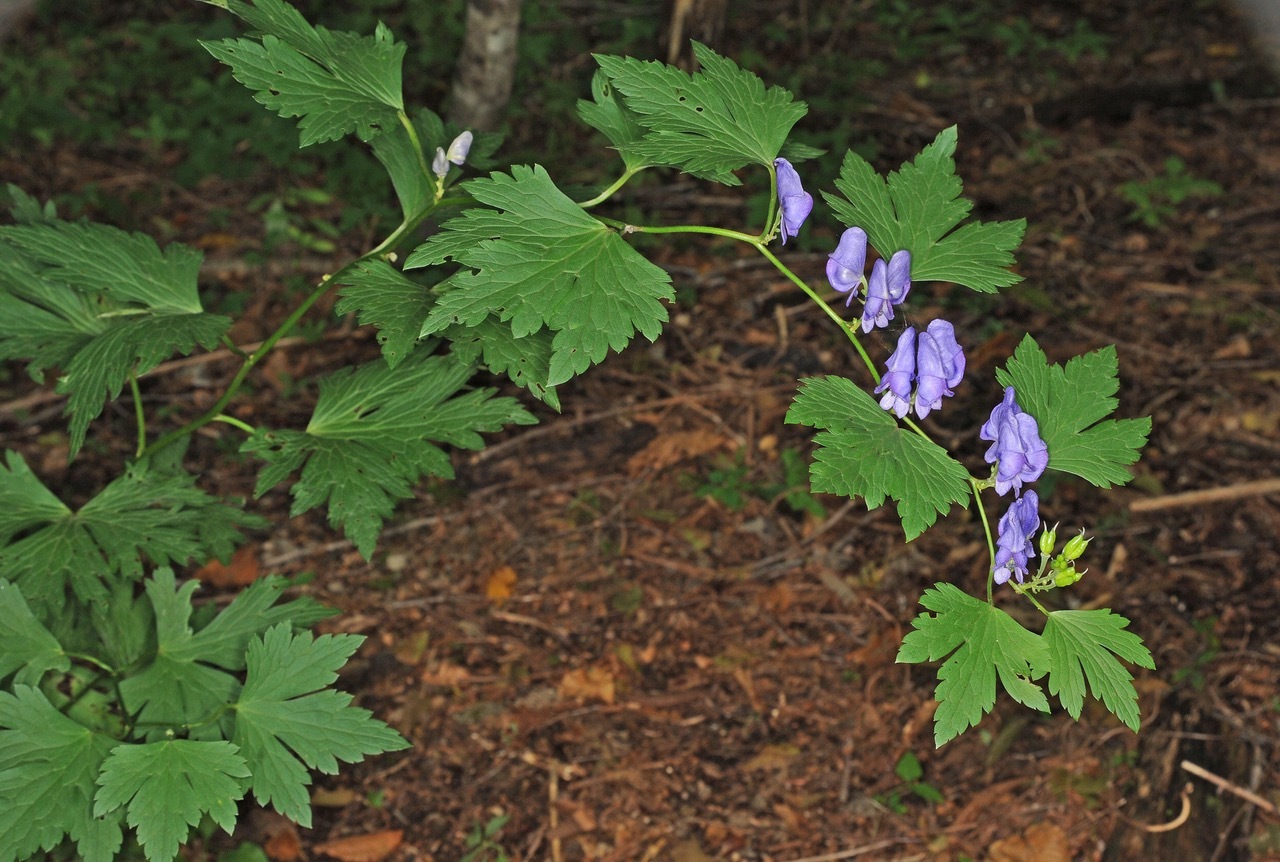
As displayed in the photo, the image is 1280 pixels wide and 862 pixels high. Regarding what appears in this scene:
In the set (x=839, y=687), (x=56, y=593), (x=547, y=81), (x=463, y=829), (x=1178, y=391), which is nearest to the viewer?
(x=56, y=593)

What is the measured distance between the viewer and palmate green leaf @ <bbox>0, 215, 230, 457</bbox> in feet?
7.43

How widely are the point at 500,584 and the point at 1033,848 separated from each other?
5.26 ft

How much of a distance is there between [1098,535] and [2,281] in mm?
3044

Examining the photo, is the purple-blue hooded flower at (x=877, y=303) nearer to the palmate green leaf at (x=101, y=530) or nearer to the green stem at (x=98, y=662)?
the palmate green leaf at (x=101, y=530)

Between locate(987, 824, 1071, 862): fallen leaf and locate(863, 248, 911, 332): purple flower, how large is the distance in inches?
Answer: 61.7

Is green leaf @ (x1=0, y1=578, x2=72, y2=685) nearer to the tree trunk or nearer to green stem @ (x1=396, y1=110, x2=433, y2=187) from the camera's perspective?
green stem @ (x1=396, y1=110, x2=433, y2=187)

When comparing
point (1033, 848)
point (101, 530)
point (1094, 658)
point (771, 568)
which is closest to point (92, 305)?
point (101, 530)

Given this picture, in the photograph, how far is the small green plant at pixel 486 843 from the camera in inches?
111

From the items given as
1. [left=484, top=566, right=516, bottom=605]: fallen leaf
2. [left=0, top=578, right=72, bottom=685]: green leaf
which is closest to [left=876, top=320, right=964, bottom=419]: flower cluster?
[left=484, top=566, right=516, bottom=605]: fallen leaf

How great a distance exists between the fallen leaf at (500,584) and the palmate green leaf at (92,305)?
122cm

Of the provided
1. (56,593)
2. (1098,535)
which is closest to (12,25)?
(56,593)

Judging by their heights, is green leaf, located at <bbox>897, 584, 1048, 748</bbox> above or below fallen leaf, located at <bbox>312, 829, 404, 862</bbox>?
above

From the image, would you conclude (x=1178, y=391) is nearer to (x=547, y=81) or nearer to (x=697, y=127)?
(x=697, y=127)

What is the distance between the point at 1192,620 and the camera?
3.21 m
